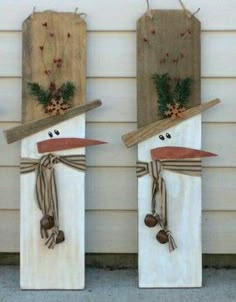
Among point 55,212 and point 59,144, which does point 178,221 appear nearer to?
point 55,212

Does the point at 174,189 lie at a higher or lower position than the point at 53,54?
lower

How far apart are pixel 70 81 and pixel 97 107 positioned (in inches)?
8.9

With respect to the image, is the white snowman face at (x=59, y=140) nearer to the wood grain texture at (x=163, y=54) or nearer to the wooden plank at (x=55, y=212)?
the wooden plank at (x=55, y=212)

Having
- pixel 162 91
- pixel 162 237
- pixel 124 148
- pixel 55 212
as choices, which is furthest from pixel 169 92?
pixel 55 212

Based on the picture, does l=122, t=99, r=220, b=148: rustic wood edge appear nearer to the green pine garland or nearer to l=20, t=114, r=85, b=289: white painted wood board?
the green pine garland

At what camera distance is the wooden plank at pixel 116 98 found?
3551mm

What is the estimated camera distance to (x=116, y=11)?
3531 mm

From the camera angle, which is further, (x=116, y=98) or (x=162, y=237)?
(x=116, y=98)

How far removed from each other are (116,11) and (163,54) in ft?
1.34

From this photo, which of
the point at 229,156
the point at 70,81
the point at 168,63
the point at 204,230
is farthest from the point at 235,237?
the point at 70,81

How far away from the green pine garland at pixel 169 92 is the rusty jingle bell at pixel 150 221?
22.3 inches

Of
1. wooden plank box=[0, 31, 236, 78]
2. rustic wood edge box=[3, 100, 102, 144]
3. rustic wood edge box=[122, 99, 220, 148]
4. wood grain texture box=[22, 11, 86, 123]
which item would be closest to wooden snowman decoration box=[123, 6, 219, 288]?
rustic wood edge box=[122, 99, 220, 148]

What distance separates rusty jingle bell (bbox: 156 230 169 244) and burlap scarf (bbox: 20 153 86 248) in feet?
1.83

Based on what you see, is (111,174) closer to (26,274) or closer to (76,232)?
(76,232)
